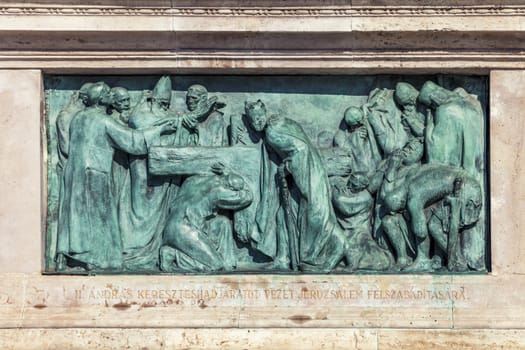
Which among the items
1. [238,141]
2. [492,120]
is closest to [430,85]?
[492,120]

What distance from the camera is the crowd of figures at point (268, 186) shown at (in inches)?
593

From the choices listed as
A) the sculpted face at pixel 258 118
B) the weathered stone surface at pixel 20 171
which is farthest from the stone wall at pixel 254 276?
the sculpted face at pixel 258 118

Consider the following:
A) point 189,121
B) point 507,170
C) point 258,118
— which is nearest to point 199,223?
point 189,121

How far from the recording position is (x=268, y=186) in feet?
49.8

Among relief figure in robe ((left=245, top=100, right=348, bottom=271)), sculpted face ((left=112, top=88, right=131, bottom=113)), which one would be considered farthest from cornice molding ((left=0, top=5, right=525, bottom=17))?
relief figure in robe ((left=245, top=100, right=348, bottom=271))

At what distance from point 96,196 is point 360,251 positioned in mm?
2222

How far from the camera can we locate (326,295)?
49.2ft

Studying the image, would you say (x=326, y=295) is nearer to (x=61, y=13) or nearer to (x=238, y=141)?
(x=238, y=141)

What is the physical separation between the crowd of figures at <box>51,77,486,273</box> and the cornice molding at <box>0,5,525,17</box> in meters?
0.62

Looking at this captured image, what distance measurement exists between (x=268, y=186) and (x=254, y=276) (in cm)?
76

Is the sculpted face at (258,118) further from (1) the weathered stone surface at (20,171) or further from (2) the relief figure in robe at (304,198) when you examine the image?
(1) the weathered stone surface at (20,171)

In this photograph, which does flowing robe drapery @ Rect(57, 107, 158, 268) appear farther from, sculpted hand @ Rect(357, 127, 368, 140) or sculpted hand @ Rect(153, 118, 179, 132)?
sculpted hand @ Rect(357, 127, 368, 140)

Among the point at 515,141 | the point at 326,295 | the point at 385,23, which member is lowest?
the point at 326,295

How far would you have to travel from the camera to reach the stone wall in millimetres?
14883
